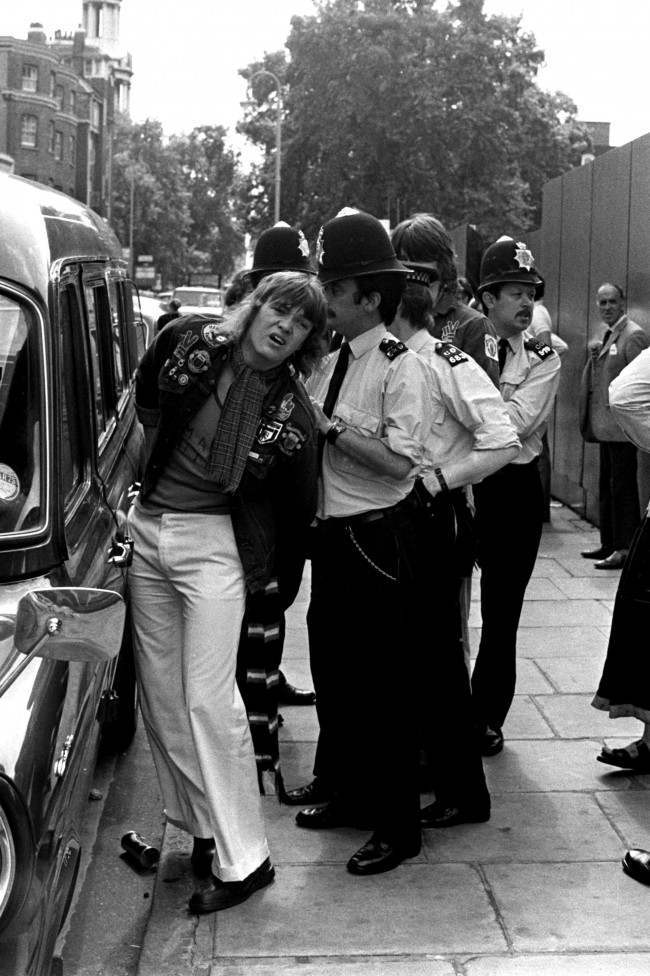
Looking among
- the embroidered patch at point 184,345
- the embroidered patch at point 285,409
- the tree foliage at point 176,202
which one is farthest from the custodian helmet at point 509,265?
the tree foliage at point 176,202

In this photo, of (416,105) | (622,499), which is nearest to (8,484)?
(622,499)

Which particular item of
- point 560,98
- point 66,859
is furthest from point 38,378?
point 560,98

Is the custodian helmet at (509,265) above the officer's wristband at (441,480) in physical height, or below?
above

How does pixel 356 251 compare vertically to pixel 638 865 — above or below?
above

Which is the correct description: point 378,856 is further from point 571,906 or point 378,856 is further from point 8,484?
point 8,484

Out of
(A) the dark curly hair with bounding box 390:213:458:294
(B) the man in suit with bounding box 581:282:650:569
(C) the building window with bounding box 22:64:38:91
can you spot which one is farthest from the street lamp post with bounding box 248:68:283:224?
(C) the building window with bounding box 22:64:38:91

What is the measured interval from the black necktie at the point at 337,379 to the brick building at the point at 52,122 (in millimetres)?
78790

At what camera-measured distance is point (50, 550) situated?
10.4 ft

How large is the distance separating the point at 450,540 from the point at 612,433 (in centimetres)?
563

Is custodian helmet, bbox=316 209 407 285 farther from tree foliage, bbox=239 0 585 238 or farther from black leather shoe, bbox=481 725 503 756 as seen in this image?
tree foliage, bbox=239 0 585 238

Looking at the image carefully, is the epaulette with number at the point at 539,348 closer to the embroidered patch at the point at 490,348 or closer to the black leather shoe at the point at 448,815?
the embroidered patch at the point at 490,348

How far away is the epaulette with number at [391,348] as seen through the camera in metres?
4.27

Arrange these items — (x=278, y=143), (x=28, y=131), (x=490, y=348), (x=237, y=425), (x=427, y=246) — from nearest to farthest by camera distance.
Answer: (x=237, y=425) → (x=427, y=246) → (x=490, y=348) → (x=278, y=143) → (x=28, y=131)

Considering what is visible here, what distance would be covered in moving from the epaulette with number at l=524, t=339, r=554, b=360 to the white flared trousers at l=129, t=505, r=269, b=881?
6.23 feet
